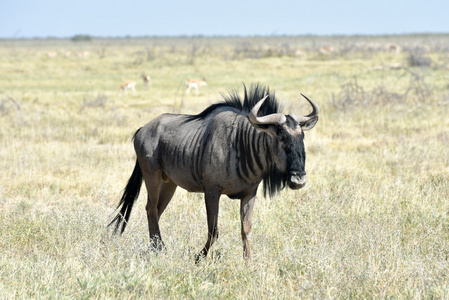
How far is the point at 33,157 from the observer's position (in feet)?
28.3

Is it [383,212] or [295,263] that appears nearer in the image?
[295,263]

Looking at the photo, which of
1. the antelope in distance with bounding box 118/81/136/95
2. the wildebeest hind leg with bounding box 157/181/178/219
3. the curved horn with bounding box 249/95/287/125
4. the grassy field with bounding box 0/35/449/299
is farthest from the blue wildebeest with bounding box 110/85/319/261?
the antelope in distance with bounding box 118/81/136/95

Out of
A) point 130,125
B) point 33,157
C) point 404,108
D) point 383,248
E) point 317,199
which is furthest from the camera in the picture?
point 404,108

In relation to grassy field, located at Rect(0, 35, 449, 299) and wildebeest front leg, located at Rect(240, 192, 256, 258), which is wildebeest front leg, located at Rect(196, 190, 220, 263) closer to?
grassy field, located at Rect(0, 35, 449, 299)

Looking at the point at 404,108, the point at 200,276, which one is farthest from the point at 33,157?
the point at 404,108

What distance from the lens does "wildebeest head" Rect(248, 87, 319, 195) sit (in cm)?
407

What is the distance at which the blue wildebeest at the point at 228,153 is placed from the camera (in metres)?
4.19

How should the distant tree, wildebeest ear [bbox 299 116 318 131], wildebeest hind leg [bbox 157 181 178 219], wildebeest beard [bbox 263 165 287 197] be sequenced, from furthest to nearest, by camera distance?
the distant tree < wildebeest hind leg [bbox 157 181 178 219] < wildebeest ear [bbox 299 116 318 131] < wildebeest beard [bbox 263 165 287 197]

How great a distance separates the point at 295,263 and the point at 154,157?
173 cm

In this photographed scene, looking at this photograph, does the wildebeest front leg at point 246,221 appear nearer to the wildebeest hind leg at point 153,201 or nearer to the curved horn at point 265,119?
the curved horn at point 265,119

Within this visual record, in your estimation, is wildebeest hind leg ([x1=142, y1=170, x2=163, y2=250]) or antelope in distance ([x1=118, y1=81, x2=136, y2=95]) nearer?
wildebeest hind leg ([x1=142, y1=170, x2=163, y2=250])

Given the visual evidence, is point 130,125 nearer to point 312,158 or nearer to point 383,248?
point 312,158

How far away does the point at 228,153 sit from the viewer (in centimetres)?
457

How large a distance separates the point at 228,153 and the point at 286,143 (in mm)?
609
